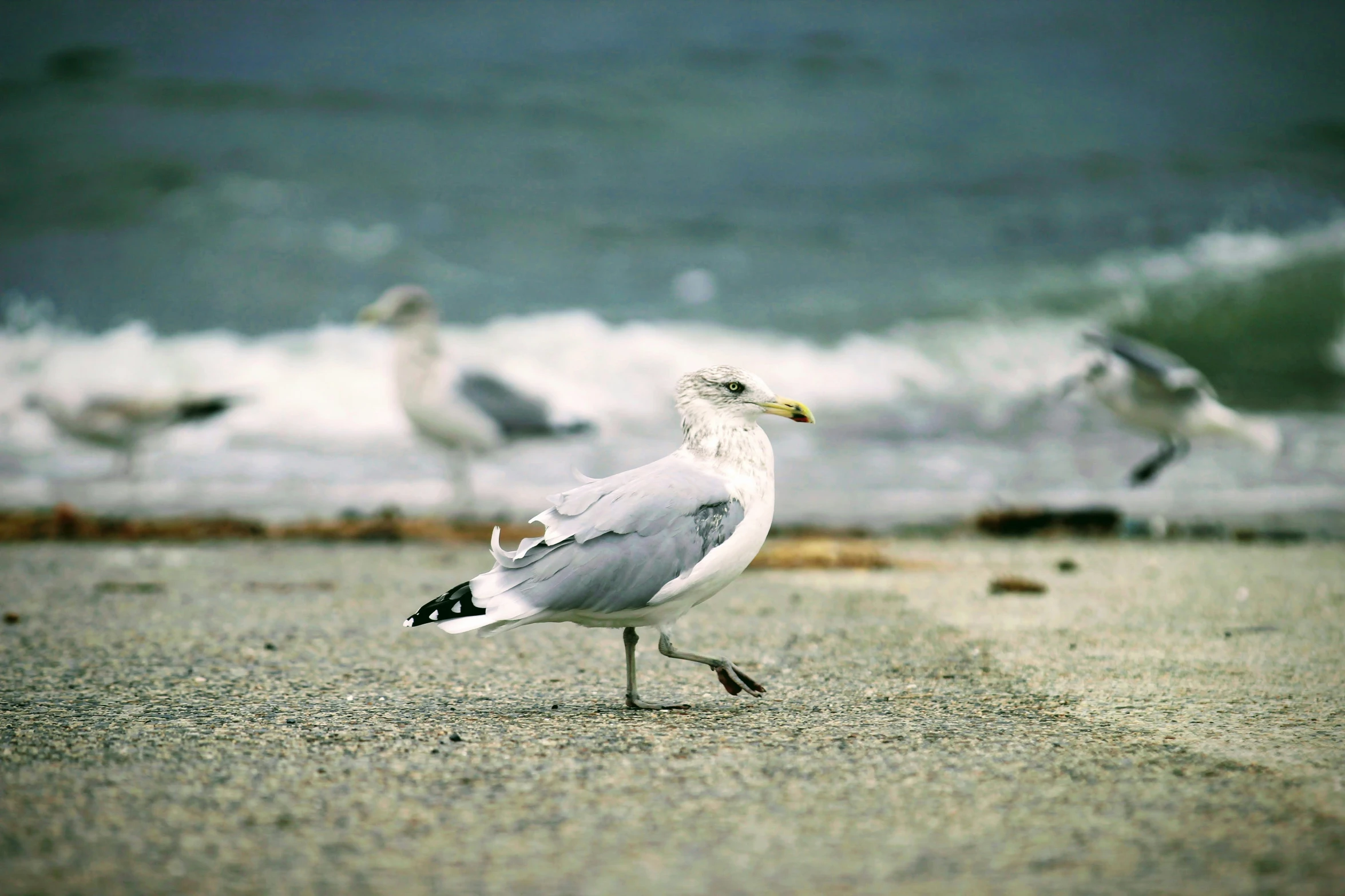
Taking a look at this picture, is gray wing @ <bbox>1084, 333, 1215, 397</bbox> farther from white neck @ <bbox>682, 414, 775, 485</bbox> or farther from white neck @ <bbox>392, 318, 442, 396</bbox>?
white neck @ <bbox>682, 414, 775, 485</bbox>

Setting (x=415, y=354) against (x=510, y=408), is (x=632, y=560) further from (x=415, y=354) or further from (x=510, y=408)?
(x=415, y=354)

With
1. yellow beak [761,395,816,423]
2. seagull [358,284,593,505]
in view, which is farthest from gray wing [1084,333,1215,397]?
yellow beak [761,395,816,423]

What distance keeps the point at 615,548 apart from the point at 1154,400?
6.64 m

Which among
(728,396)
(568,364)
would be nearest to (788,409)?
(728,396)

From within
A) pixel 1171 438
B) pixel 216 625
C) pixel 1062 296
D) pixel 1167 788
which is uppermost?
pixel 1062 296

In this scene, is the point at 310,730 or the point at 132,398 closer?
the point at 310,730

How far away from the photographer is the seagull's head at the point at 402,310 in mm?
9922

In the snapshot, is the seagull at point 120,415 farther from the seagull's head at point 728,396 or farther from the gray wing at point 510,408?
the seagull's head at point 728,396

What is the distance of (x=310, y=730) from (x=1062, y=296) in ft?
45.8

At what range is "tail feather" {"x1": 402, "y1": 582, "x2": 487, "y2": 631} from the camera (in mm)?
3029

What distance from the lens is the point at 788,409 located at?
3559mm

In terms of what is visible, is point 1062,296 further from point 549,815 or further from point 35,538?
point 549,815

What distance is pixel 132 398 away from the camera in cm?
952

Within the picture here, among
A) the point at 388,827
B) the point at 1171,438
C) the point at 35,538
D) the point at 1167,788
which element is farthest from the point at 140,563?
the point at 1171,438
